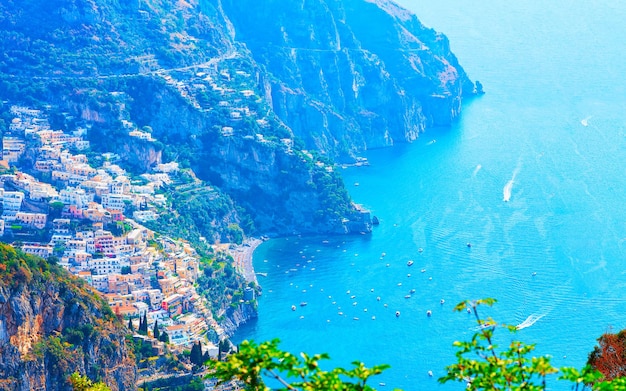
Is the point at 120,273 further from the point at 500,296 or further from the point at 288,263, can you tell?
the point at 500,296

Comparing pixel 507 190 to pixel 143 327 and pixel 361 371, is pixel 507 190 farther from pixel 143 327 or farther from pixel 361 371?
pixel 361 371

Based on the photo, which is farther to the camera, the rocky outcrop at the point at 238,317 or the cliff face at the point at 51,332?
the rocky outcrop at the point at 238,317

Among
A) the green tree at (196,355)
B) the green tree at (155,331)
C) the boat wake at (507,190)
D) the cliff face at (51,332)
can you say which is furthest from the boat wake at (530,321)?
the boat wake at (507,190)

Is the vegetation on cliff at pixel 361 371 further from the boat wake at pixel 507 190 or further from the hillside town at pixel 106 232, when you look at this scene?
the boat wake at pixel 507 190

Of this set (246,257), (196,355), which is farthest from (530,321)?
(246,257)

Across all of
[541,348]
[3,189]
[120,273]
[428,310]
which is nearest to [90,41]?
[3,189]
